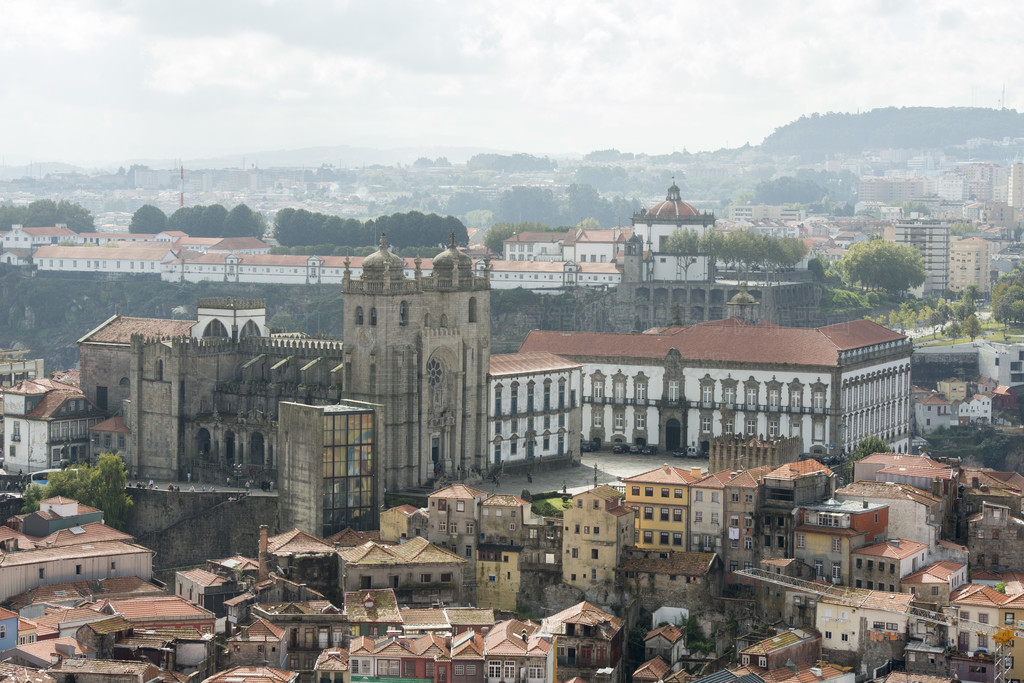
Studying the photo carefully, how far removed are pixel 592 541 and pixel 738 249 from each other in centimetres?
9574

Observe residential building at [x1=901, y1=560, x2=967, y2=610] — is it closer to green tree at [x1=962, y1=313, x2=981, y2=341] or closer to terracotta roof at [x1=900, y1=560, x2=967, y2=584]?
terracotta roof at [x1=900, y1=560, x2=967, y2=584]

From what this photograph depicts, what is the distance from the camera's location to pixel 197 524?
3844 inches

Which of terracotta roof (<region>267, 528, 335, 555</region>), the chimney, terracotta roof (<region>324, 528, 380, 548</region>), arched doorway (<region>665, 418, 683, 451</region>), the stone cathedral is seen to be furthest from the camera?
arched doorway (<region>665, 418, 683, 451</region>)

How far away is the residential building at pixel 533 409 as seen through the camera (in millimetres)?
103500

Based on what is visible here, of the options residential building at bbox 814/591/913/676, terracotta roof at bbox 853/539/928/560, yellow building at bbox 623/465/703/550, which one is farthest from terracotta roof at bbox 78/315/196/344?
residential building at bbox 814/591/913/676

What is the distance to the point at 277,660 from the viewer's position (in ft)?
258

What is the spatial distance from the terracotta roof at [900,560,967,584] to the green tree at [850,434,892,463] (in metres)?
19.1

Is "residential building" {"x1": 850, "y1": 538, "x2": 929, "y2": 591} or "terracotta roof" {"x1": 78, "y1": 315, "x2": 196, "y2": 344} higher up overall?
"terracotta roof" {"x1": 78, "y1": 315, "x2": 196, "y2": 344}

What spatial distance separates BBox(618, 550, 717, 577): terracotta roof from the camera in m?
83.5

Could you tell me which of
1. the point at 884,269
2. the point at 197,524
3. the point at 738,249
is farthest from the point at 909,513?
the point at 884,269

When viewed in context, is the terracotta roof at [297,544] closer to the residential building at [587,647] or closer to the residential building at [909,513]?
the residential building at [587,647]

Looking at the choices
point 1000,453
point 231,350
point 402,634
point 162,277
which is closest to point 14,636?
point 402,634

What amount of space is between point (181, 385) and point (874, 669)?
4279cm

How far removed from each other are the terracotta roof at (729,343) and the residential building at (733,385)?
0.20ft
